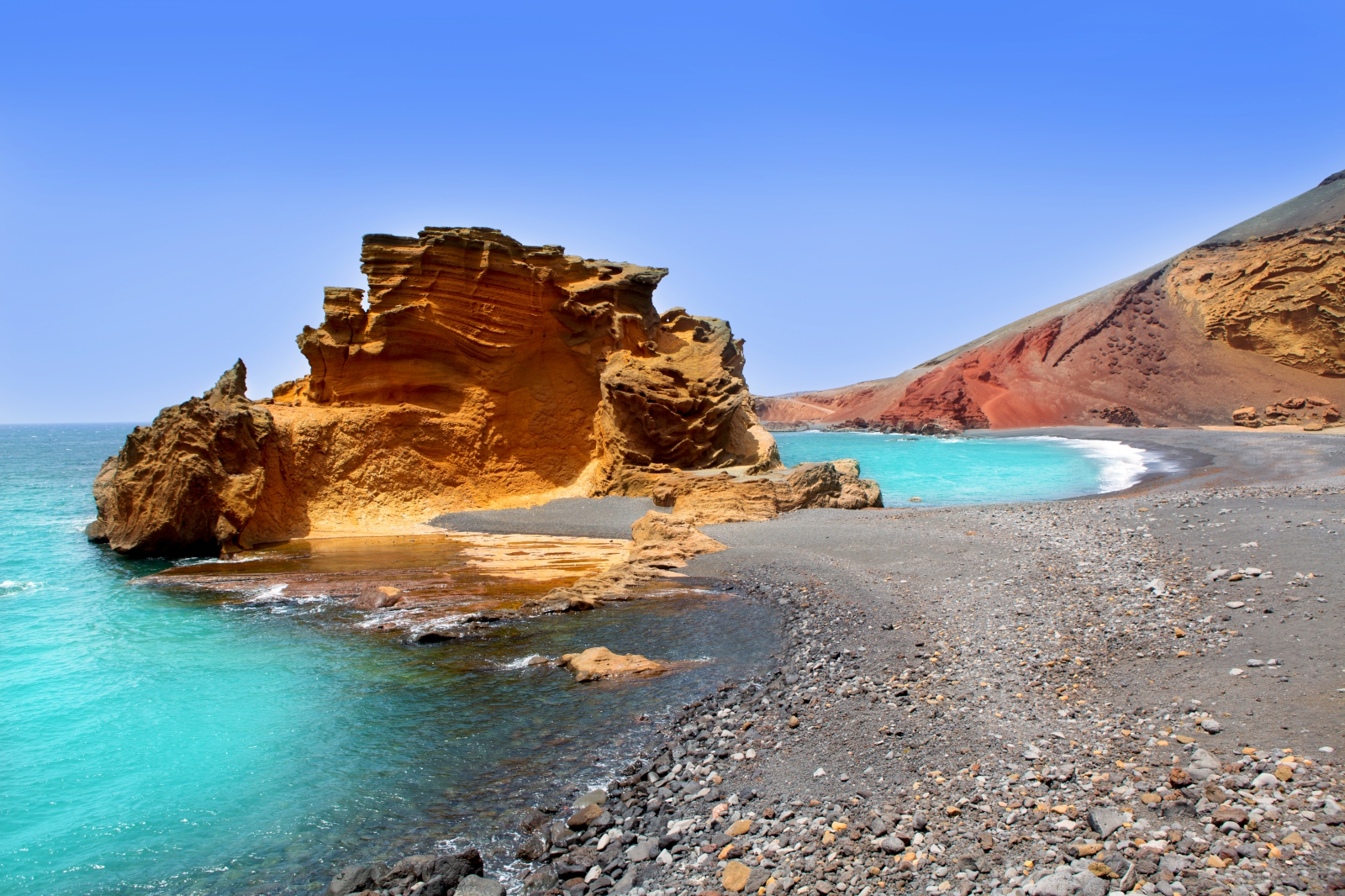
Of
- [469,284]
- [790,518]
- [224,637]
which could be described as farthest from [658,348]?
[224,637]

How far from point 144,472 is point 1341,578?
65.1 ft

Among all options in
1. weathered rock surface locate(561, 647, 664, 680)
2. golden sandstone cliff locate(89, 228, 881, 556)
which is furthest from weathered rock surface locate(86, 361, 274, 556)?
weathered rock surface locate(561, 647, 664, 680)

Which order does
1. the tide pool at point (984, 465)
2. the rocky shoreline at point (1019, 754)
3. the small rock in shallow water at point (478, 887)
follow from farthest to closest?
1. the tide pool at point (984, 465)
2. the small rock in shallow water at point (478, 887)
3. the rocky shoreline at point (1019, 754)

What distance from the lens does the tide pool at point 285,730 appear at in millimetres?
4941

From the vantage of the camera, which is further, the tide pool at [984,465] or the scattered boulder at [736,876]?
the tide pool at [984,465]

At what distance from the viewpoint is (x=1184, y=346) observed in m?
56.0

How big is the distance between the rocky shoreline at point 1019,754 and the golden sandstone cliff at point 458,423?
9.08 metres

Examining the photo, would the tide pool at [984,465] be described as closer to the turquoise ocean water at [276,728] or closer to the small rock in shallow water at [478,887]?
the turquoise ocean water at [276,728]

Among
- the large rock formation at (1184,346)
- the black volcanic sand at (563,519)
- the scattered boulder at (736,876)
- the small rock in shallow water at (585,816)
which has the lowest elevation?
the small rock in shallow water at (585,816)

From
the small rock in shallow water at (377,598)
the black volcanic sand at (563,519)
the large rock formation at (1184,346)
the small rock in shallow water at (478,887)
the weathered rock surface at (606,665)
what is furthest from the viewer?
the large rock formation at (1184,346)

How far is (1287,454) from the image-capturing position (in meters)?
27.3

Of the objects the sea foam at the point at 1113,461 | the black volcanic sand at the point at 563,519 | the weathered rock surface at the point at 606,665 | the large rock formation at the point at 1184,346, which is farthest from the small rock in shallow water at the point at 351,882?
the large rock formation at the point at 1184,346

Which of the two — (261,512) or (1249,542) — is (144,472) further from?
(1249,542)

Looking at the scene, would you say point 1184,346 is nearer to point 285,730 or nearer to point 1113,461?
point 1113,461
